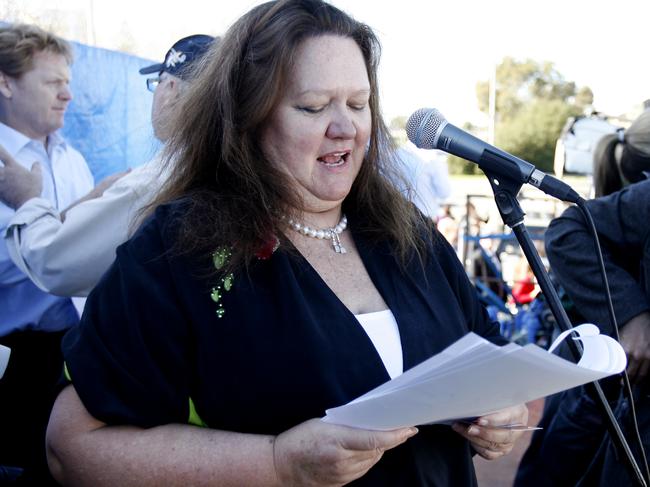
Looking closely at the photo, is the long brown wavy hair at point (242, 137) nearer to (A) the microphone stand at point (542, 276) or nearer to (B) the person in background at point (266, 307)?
(B) the person in background at point (266, 307)

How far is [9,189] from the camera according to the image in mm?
2164

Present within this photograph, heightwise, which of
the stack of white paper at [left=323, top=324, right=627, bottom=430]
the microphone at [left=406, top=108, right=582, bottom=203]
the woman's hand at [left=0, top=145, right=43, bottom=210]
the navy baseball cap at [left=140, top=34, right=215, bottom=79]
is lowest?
the woman's hand at [left=0, top=145, right=43, bottom=210]

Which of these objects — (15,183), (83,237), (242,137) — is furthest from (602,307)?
(15,183)

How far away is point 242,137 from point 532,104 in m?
46.2

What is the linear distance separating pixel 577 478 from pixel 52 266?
1861 millimetres

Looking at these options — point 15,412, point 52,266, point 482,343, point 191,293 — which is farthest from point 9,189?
point 482,343

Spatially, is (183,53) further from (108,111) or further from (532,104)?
(532,104)

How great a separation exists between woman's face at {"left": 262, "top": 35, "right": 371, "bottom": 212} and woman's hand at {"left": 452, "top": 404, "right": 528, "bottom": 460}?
56 centimetres

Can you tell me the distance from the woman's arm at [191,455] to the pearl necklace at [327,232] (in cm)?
48

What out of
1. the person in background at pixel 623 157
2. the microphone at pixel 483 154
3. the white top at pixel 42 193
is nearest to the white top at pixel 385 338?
the microphone at pixel 483 154

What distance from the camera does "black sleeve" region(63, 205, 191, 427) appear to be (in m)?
1.21

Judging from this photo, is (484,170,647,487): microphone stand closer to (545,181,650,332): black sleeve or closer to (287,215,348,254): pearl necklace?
(287,215,348,254): pearl necklace

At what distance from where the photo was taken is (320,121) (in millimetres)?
1424

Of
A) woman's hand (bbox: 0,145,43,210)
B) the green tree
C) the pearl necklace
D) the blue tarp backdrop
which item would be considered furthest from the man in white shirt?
the green tree
